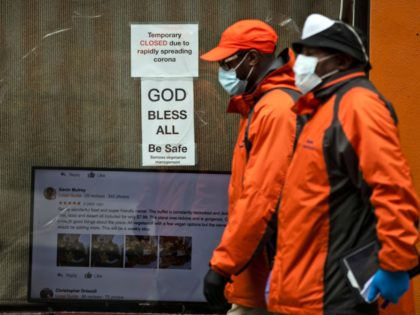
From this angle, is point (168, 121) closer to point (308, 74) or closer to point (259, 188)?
point (259, 188)

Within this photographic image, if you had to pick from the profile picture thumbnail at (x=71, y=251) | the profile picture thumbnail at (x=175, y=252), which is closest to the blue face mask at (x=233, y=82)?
the profile picture thumbnail at (x=175, y=252)

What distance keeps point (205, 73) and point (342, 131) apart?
101 inches

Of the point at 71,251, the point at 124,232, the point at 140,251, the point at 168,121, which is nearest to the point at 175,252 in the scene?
the point at 140,251

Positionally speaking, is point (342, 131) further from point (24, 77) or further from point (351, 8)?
point (24, 77)

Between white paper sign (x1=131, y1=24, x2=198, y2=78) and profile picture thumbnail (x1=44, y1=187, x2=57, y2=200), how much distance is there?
1004 mm

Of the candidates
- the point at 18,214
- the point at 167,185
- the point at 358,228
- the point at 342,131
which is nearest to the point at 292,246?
the point at 358,228

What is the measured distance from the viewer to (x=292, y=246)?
3922mm

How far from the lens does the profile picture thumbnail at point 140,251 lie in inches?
245

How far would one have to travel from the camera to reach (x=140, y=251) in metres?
6.23

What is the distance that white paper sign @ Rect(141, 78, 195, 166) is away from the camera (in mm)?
6234

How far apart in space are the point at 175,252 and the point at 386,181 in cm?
282

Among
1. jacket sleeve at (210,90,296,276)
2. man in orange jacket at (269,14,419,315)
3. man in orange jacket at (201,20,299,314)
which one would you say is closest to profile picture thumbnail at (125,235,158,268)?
man in orange jacket at (201,20,299,314)

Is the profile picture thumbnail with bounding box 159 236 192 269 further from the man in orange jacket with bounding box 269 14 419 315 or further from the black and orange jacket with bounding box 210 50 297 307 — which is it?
the man in orange jacket with bounding box 269 14 419 315

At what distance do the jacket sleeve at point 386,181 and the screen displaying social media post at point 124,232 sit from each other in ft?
8.39
